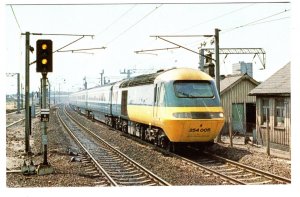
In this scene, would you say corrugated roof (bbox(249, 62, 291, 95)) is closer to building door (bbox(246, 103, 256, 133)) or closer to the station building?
the station building

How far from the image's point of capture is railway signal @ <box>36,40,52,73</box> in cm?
1281

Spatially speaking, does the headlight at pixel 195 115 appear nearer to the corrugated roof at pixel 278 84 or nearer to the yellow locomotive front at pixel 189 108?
the yellow locomotive front at pixel 189 108

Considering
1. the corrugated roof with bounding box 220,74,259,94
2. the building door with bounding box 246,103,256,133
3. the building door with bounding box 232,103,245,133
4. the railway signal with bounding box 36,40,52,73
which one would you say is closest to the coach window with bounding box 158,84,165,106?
the railway signal with bounding box 36,40,52,73

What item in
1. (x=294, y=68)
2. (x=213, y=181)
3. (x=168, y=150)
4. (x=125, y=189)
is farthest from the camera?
(x=168, y=150)

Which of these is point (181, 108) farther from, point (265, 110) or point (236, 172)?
point (265, 110)

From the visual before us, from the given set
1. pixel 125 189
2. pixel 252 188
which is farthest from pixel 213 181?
pixel 125 189

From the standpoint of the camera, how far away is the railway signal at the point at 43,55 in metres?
12.8

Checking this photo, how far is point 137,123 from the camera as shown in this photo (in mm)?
21875

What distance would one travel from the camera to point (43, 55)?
42.2ft

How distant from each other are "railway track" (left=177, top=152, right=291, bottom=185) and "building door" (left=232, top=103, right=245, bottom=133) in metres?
13.9

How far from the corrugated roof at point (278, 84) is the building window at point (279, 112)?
1.81 ft

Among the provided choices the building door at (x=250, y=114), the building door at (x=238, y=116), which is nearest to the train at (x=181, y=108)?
the building door at (x=238, y=116)

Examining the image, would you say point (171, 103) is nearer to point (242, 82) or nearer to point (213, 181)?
point (213, 181)

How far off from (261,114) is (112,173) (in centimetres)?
A: 1053
